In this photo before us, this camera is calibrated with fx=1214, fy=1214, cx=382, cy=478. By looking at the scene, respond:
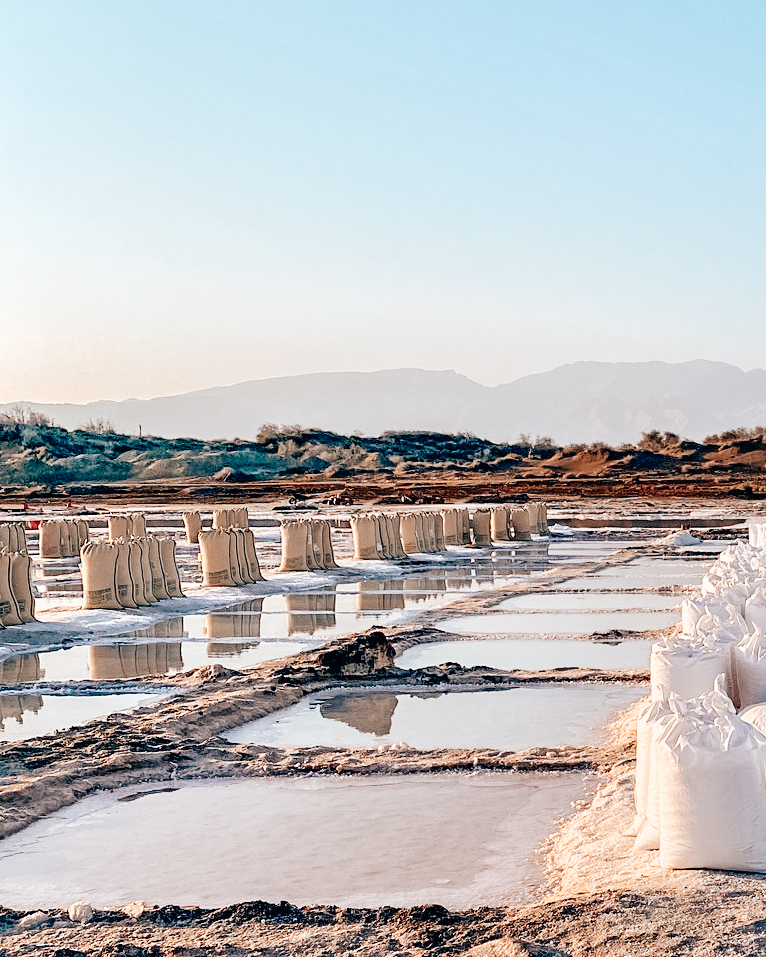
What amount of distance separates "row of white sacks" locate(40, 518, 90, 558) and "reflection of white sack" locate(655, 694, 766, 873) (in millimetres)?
22075

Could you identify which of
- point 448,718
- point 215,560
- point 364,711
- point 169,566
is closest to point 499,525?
point 215,560

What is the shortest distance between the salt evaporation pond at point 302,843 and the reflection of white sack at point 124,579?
27.3ft

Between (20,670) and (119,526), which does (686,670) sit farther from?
(119,526)

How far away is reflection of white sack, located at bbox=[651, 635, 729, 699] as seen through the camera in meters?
6.37

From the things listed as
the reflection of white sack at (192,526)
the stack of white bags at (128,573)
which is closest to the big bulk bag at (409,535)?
the reflection of white sack at (192,526)

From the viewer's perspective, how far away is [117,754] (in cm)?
757

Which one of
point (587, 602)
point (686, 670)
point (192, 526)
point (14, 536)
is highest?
point (14, 536)

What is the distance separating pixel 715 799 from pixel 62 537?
22.9 m

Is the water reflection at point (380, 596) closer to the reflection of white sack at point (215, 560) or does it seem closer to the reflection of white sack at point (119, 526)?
the reflection of white sack at point (215, 560)

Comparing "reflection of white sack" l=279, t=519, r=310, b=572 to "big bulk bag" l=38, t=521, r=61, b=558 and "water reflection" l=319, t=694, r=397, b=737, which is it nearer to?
"big bulk bag" l=38, t=521, r=61, b=558

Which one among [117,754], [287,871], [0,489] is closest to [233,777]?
[117,754]

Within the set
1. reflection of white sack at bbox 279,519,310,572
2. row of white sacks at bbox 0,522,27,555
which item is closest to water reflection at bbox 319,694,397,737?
reflection of white sack at bbox 279,519,310,572

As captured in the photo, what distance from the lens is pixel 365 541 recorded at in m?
22.8

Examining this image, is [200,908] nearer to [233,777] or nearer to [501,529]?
[233,777]
